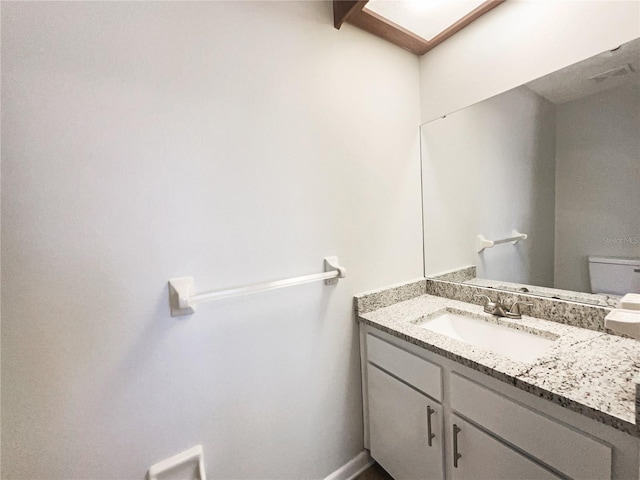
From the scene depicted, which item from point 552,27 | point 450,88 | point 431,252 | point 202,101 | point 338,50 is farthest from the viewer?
point 431,252

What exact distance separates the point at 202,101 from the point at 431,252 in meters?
1.40

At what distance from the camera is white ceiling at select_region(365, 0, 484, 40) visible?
3.90 ft

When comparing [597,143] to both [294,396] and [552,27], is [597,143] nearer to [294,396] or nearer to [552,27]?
[552,27]

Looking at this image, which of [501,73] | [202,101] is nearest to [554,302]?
[501,73]

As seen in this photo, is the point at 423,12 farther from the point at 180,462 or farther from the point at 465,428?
the point at 180,462

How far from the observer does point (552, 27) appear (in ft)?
3.50

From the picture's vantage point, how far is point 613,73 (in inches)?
36.9

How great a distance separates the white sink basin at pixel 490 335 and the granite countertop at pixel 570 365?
3 centimetres

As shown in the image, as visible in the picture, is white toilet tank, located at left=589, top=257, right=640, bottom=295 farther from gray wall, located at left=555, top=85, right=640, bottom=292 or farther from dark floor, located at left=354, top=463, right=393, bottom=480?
dark floor, located at left=354, top=463, right=393, bottom=480

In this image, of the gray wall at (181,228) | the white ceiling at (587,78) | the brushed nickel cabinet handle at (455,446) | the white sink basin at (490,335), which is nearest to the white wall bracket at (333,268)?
the gray wall at (181,228)

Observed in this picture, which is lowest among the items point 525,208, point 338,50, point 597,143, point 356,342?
point 356,342

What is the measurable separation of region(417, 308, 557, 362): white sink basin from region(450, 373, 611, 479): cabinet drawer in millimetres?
290

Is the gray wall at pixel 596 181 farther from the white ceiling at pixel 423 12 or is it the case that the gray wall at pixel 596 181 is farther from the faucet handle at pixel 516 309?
the white ceiling at pixel 423 12

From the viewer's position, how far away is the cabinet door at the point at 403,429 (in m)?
0.99
